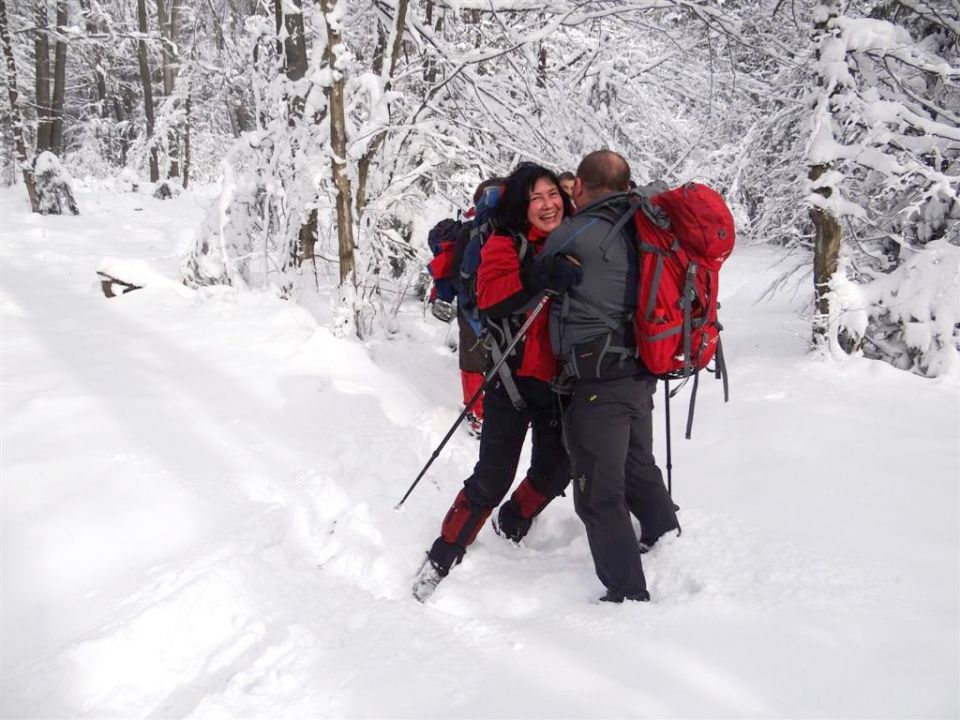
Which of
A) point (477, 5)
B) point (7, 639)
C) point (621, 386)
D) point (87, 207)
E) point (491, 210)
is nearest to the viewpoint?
point (7, 639)

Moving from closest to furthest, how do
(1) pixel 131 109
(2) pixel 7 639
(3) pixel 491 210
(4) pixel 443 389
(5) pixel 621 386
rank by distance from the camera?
(2) pixel 7 639, (5) pixel 621 386, (3) pixel 491 210, (4) pixel 443 389, (1) pixel 131 109

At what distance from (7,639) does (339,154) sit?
4280mm

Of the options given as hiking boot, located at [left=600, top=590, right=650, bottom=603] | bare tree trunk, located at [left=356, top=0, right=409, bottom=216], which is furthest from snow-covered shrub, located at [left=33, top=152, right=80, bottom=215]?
hiking boot, located at [left=600, top=590, right=650, bottom=603]

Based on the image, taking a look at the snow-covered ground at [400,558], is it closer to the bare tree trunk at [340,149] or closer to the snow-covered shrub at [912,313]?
the snow-covered shrub at [912,313]

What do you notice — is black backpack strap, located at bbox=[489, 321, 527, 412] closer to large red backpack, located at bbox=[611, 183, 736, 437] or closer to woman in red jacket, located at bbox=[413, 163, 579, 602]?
woman in red jacket, located at bbox=[413, 163, 579, 602]

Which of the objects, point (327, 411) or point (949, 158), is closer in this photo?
point (327, 411)

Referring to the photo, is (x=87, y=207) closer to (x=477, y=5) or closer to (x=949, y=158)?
(x=477, y=5)

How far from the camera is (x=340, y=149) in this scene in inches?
219

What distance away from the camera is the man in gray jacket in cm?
263

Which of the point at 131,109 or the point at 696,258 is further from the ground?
the point at 131,109

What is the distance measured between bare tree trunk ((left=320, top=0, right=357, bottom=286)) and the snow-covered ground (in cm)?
88

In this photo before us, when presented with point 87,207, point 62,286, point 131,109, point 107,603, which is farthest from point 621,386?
point 131,109

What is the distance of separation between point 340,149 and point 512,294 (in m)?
3.50

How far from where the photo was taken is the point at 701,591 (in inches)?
106
